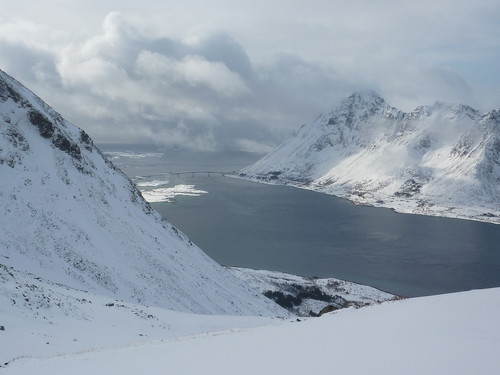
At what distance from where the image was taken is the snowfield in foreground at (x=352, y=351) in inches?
389

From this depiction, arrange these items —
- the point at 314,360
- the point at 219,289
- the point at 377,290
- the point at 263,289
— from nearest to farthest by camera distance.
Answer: the point at 314,360
the point at 219,289
the point at 263,289
the point at 377,290

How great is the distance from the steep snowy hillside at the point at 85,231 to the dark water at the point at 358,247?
52.0 m

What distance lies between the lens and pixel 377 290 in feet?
311

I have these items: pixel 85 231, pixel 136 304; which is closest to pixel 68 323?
pixel 136 304

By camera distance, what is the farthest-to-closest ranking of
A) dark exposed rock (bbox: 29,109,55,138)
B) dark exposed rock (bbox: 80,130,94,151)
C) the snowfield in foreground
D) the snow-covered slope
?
dark exposed rock (bbox: 80,130,94,151) < dark exposed rock (bbox: 29,109,55,138) < the snow-covered slope < the snowfield in foreground

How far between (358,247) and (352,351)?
441 ft

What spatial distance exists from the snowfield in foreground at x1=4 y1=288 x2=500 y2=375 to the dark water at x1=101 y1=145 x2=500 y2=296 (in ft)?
299

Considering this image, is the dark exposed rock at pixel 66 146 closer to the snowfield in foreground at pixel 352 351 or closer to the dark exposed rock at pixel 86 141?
the dark exposed rock at pixel 86 141

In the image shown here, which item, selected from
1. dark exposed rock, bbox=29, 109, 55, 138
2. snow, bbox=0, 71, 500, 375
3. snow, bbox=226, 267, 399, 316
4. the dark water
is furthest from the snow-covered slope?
the dark water

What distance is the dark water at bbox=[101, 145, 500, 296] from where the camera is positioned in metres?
110

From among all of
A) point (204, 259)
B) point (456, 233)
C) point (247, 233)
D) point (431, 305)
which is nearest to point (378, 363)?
point (431, 305)

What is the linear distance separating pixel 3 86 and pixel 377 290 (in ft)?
281

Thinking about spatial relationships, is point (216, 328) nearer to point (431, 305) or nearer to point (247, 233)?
point (431, 305)

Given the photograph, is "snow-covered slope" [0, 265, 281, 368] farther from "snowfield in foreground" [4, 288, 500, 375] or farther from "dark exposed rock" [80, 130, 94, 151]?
"dark exposed rock" [80, 130, 94, 151]
